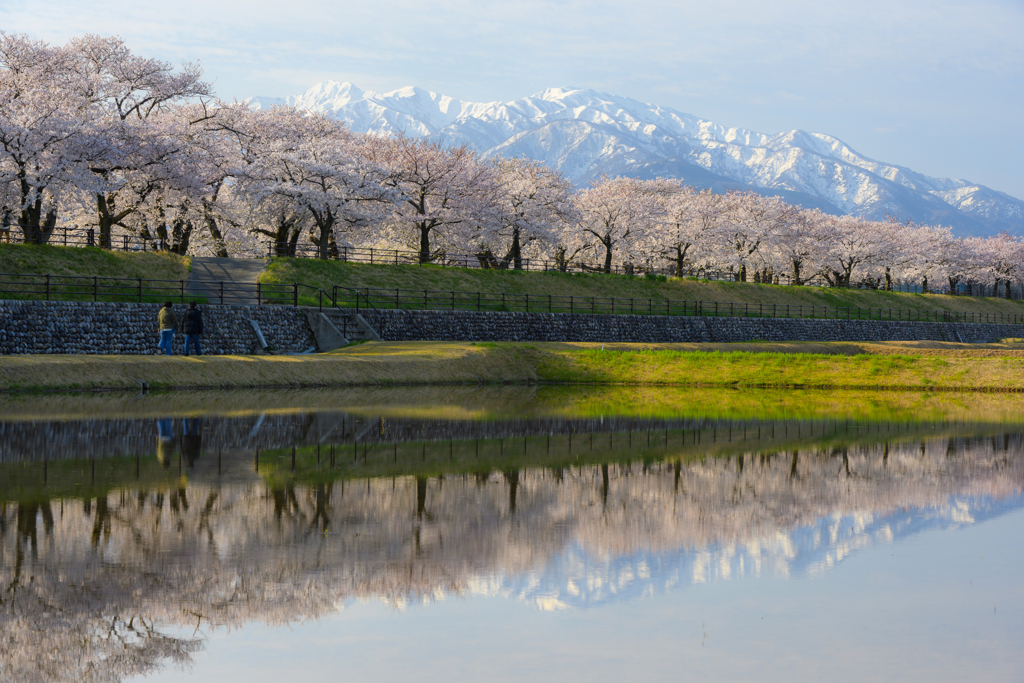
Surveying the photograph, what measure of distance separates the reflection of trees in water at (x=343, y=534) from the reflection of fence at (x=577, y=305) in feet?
103

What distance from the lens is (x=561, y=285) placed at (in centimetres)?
6600

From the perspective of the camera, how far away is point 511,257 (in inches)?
2768

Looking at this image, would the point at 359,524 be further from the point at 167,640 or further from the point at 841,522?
the point at 841,522

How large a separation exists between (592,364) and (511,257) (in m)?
36.4

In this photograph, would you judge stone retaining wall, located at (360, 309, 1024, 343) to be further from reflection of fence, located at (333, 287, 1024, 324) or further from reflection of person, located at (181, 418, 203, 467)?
reflection of person, located at (181, 418, 203, 467)

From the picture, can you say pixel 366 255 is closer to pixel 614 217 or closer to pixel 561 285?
pixel 561 285

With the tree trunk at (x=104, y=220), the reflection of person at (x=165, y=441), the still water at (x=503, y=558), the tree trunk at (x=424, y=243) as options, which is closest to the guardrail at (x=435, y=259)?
the tree trunk at (x=424, y=243)

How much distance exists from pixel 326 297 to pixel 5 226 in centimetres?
1545

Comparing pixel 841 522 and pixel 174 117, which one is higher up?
pixel 174 117

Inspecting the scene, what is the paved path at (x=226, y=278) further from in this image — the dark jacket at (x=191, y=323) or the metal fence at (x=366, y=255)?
the dark jacket at (x=191, y=323)

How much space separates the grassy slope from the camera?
40.6 meters

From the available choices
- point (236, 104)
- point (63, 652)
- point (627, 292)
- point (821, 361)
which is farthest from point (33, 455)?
point (627, 292)

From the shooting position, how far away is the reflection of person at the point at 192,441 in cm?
1378

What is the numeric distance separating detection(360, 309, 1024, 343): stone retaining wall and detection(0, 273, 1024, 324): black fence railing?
3.90ft
